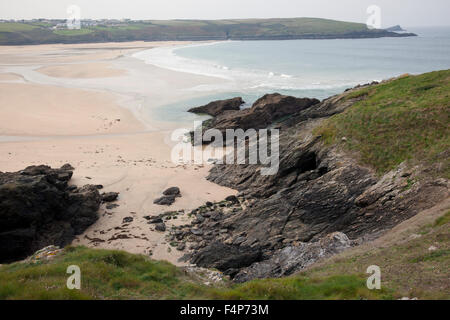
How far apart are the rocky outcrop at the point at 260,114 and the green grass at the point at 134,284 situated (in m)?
27.6

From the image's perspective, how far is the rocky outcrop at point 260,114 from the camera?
43.0 metres

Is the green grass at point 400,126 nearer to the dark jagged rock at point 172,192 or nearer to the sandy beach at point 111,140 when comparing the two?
the sandy beach at point 111,140

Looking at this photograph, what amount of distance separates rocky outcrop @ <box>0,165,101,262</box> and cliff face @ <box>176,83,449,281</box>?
668cm

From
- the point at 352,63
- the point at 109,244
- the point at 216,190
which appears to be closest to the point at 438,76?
the point at 216,190

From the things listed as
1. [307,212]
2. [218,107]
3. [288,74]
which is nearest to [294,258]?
[307,212]

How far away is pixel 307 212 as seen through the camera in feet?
69.1

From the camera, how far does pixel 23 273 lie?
1202 cm

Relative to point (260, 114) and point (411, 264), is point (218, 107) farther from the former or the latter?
point (411, 264)

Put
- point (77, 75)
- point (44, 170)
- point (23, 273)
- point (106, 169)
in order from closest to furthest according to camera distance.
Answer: point (23, 273) < point (44, 170) < point (106, 169) < point (77, 75)

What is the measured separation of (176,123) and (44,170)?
24524mm

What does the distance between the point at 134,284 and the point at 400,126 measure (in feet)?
64.8

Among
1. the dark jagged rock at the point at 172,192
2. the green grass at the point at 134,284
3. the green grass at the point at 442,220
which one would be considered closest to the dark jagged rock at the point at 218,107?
the dark jagged rock at the point at 172,192

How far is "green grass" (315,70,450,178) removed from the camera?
21.3 m
